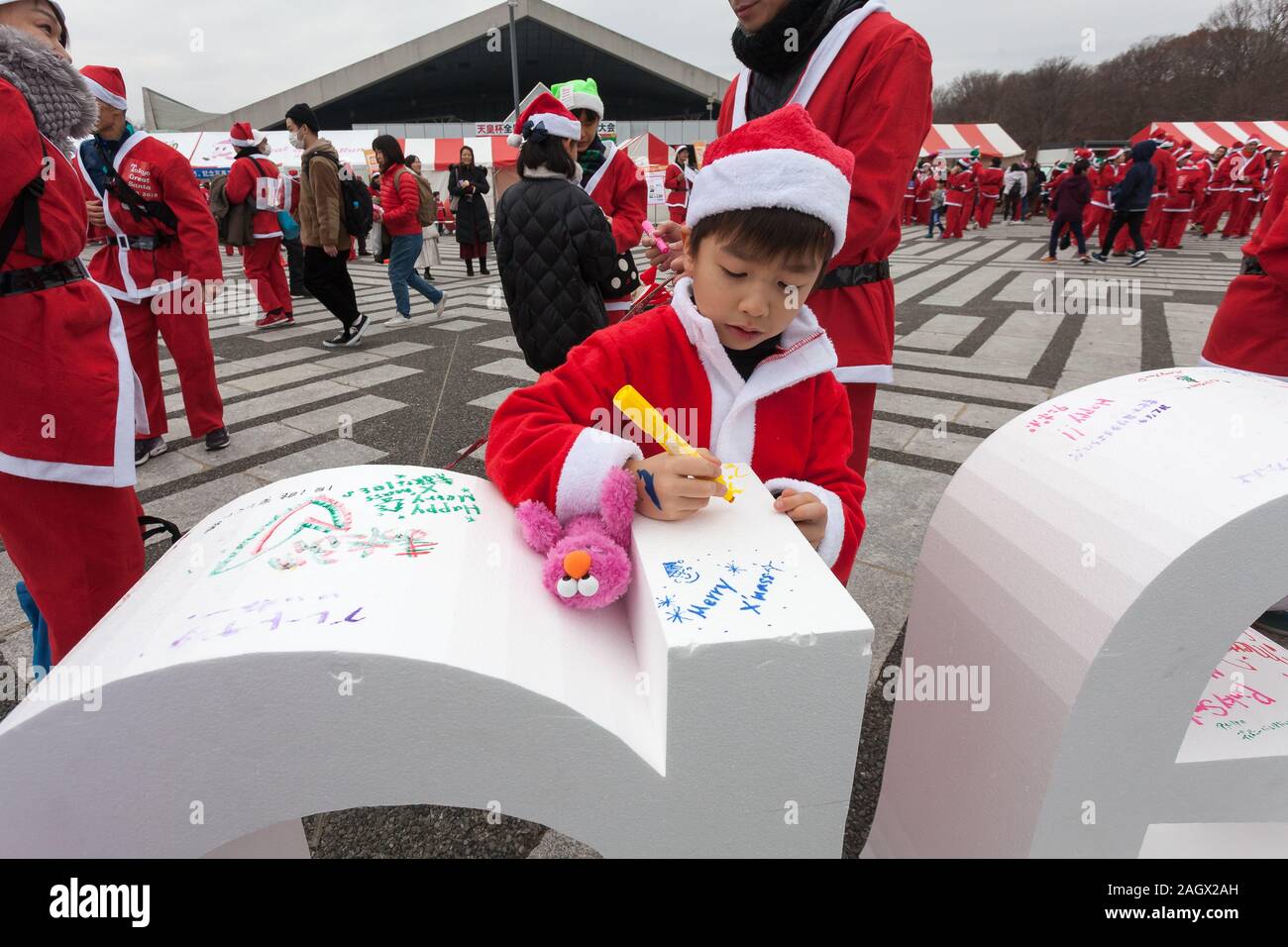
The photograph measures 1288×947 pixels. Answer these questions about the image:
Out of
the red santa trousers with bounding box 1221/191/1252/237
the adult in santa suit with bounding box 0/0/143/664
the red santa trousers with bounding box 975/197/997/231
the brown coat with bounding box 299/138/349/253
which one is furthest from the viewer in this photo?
the red santa trousers with bounding box 975/197/997/231

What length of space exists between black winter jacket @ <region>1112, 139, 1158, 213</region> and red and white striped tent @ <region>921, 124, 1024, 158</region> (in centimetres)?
1386

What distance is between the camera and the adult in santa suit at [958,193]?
51.7 ft

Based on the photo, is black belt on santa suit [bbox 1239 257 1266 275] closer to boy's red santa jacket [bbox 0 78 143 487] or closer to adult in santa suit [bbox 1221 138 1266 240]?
boy's red santa jacket [bbox 0 78 143 487]

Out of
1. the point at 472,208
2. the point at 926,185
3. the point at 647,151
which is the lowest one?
the point at 472,208

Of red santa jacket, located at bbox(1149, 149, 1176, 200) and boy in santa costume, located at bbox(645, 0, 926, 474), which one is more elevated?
red santa jacket, located at bbox(1149, 149, 1176, 200)

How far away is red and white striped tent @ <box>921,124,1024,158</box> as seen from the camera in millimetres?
22844

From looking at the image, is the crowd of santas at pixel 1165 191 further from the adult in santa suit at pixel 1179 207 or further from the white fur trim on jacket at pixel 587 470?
the white fur trim on jacket at pixel 587 470

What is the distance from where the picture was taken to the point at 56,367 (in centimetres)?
162

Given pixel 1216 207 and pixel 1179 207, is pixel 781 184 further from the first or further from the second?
pixel 1216 207

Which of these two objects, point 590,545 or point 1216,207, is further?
point 1216,207

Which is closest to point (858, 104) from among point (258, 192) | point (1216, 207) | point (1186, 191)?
point (258, 192)

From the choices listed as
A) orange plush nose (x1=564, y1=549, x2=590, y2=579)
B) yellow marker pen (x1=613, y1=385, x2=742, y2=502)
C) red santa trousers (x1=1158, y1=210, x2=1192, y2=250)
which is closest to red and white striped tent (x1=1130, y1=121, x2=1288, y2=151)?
red santa trousers (x1=1158, y1=210, x2=1192, y2=250)

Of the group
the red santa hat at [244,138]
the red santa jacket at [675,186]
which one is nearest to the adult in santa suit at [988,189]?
the red santa jacket at [675,186]

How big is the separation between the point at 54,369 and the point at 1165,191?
51.1 feet
